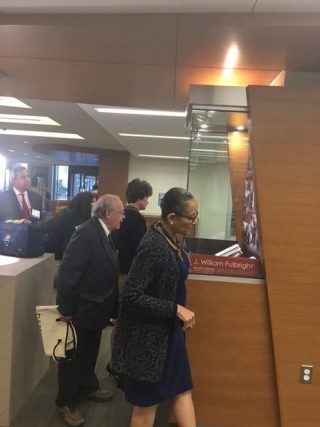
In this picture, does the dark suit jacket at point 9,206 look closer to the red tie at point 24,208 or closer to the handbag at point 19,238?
the red tie at point 24,208

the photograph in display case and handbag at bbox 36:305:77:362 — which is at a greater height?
the photograph in display case

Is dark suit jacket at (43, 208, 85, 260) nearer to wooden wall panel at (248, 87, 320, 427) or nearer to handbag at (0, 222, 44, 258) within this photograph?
handbag at (0, 222, 44, 258)

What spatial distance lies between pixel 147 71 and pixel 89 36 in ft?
2.25

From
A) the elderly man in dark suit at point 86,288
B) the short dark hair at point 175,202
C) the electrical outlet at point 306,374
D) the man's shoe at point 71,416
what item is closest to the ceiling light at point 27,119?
the elderly man in dark suit at point 86,288

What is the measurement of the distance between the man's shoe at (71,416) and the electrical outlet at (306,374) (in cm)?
138

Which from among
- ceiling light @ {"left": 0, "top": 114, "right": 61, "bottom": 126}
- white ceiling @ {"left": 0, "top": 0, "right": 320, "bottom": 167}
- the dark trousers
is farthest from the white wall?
the dark trousers

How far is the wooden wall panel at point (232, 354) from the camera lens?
2.30 meters

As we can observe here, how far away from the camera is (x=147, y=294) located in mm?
1703

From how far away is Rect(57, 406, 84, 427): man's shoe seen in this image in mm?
2371

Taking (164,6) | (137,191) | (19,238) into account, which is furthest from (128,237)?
(164,6)

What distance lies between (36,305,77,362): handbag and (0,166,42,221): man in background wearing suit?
1.71m

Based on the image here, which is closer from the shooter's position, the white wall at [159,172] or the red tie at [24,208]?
the red tie at [24,208]

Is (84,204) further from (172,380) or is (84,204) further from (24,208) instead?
(172,380)

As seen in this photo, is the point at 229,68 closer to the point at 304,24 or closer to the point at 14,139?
the point at 304,24
